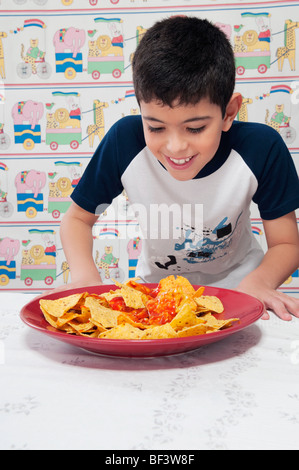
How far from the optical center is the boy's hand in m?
0.90

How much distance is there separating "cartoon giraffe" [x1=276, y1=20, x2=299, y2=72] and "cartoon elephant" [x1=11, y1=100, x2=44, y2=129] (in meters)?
1.28

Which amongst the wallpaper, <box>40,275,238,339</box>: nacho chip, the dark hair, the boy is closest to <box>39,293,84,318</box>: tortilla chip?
<box>40,275,238,339</box>: nacho chip

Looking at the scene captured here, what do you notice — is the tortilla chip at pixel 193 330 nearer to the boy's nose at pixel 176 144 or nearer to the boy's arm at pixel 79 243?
the boy's nose at pixel 176 144

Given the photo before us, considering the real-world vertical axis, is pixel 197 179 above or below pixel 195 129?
below

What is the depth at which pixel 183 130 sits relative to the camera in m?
0.94

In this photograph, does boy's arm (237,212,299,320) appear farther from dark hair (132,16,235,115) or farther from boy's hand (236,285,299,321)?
dark hair (132,16,235,115)

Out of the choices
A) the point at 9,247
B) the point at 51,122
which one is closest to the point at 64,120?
the point at 51,122

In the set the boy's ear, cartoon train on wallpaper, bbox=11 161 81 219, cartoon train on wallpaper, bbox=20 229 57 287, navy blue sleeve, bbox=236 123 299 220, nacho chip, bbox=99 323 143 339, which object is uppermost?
the boy's ear

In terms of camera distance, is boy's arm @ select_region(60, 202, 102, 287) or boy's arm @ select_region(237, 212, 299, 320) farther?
boy's arm @ select_region(60, 202, 102, 287)

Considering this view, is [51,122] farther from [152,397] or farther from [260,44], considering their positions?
[152,397]

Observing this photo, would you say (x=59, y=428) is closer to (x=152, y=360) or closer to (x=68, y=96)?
(x=152, y=360)

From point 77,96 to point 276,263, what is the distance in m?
1.68

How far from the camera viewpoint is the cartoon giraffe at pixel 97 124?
2488 mm

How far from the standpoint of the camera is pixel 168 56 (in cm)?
96
